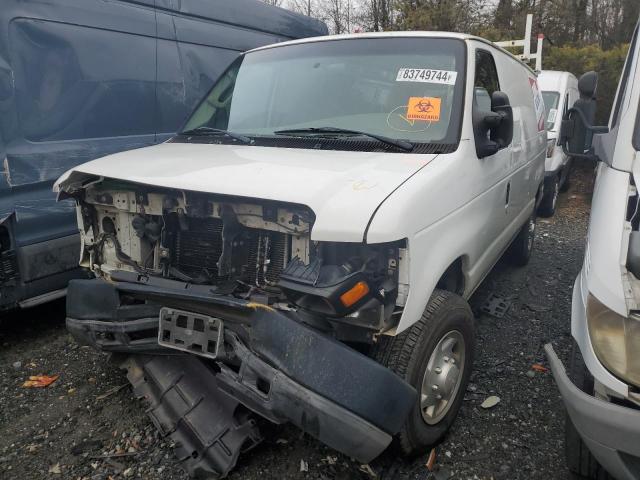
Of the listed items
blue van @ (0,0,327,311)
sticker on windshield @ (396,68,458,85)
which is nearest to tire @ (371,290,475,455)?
sticker on windshield @ (396,68,458,85)

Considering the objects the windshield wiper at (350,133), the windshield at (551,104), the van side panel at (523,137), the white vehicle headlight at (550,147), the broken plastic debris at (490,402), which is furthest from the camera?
the windshield at (551,104)

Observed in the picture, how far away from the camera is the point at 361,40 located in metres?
3.21

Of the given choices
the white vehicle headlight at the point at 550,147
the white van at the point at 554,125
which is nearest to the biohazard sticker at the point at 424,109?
the white van at the point at 554,125

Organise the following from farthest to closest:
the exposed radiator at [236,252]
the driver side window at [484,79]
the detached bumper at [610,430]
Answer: the driver side window at [484,79] < the exposed radiator at [236,252] < the detached bumper at [610,430]

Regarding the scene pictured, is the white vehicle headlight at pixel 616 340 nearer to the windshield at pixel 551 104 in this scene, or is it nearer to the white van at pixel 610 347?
the white van at pixel 610 347

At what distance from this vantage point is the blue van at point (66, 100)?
360cm

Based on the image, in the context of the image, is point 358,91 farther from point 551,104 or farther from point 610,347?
point 551,104

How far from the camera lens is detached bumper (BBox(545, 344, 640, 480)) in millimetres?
1704

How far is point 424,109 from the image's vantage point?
2842mm

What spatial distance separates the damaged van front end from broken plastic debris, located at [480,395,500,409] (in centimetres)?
115

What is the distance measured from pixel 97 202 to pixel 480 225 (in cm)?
232

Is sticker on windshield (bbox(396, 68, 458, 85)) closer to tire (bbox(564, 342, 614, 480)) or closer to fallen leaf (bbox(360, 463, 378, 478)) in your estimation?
tire (bbox(564, 342, 614, 480))

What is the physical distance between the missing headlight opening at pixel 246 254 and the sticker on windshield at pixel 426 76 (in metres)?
1.25

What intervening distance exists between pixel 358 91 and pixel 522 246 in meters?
3.19
